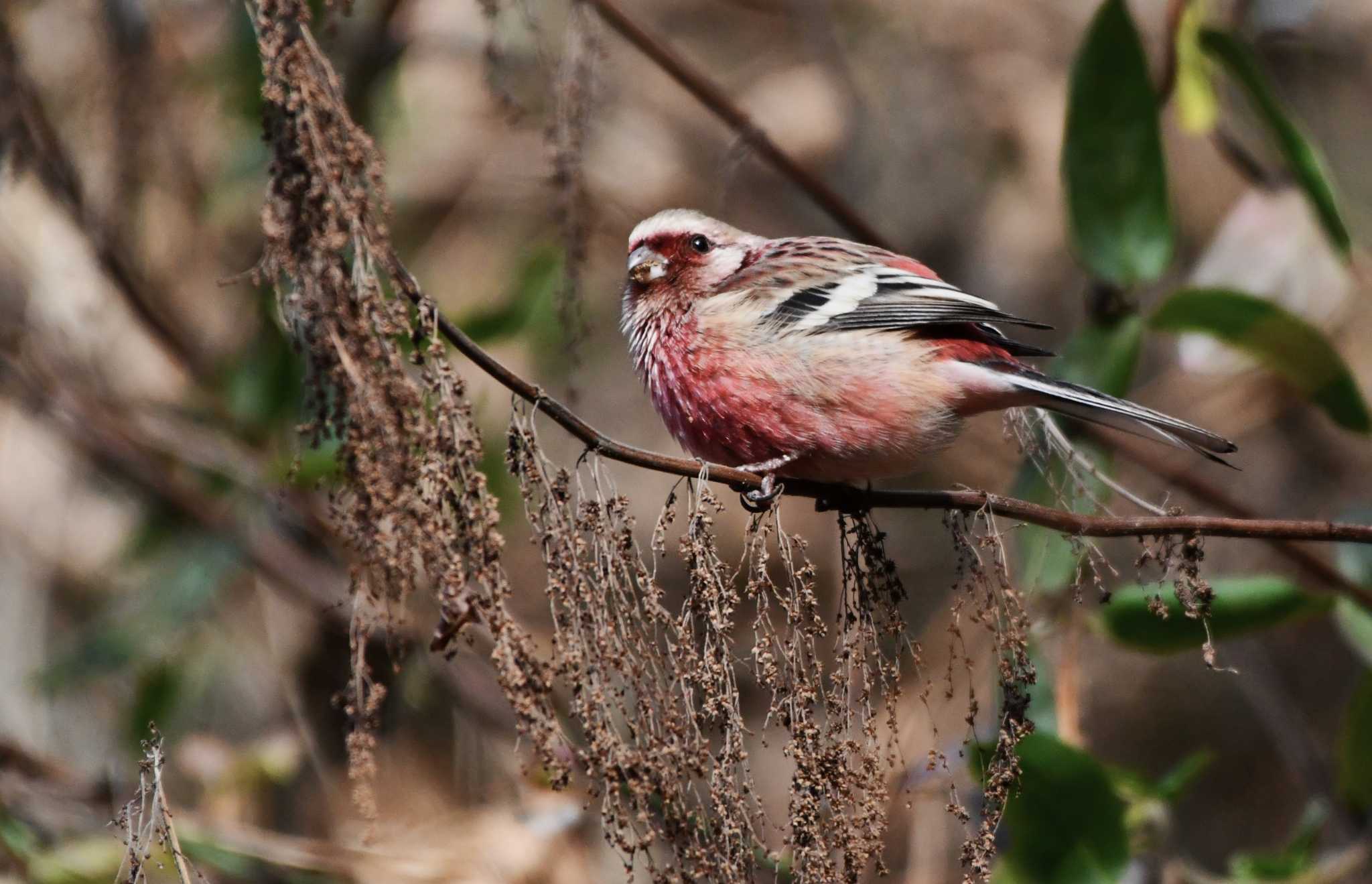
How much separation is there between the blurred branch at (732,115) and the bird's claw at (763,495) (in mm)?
1425

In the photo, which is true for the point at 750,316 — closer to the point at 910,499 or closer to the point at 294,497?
the point at 910,499

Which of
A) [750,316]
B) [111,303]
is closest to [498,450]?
[750,316]

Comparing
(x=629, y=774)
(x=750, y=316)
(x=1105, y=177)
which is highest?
(x=1105, y=177)

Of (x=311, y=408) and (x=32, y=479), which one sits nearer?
(x=311, y=408)

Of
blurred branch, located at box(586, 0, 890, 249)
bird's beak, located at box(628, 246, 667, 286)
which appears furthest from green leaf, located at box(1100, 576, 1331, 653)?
bird's beak, located at box(628, 246, 667, 286)

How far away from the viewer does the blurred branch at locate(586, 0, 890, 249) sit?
12.6 ft

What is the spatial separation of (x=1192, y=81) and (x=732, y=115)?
1.53 m

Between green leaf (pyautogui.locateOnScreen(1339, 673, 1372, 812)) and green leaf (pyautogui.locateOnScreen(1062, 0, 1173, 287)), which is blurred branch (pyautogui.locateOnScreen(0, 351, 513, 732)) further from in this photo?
green leaf (pyautogui.locateOnScreen(1339, 673, 1372, 812))

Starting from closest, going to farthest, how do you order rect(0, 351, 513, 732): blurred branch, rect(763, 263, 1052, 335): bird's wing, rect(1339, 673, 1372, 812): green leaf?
1. rect(763, 263, 1052, 335): bird's wing
2. rect(1339, 673, 1372, 812): green leaf
3. rect(0, 351, 513, 732): blurred branch

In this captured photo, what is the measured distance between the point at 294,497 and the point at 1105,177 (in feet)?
10.2

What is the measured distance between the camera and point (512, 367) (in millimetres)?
5996

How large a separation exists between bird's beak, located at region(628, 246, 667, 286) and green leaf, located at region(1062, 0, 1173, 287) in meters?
1.43

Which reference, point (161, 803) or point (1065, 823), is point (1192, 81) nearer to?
point (1065, 823)

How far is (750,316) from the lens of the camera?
11.0ft
